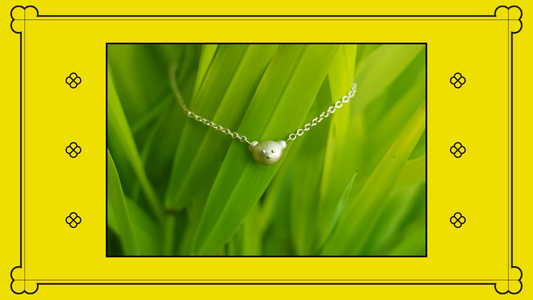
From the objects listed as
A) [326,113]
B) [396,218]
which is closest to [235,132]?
[326,113]

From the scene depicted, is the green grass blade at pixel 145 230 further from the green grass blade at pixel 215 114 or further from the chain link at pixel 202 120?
the chain link at pixel 202 120

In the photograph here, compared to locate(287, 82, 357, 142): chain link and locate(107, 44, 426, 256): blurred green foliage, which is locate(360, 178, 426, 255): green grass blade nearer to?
locate(107, 44, 426, 256): blurred green foliage

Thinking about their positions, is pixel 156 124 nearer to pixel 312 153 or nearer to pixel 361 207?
pixel 312 153

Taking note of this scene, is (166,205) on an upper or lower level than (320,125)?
lower

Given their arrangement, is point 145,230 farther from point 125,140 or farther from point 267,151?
point 267,151

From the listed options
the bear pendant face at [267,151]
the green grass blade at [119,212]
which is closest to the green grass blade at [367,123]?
the bear pendant face at [267,151]
